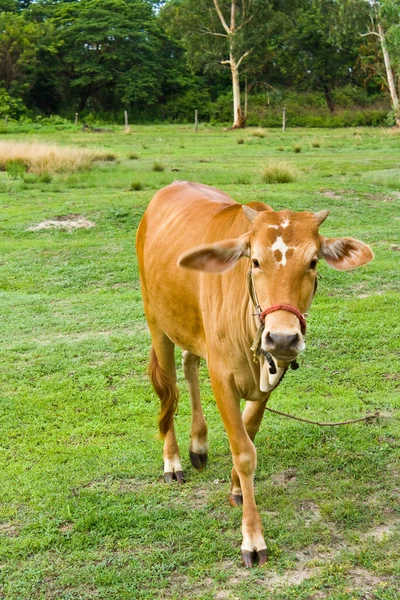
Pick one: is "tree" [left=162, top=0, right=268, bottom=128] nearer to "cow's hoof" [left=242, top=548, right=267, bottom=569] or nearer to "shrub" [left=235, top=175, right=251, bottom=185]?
"shrub" [left=235, top=175, right=251, bottom=185]

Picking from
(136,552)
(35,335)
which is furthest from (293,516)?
(35,335)

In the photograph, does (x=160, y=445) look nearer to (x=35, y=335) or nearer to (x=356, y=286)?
(x=35, y=335)

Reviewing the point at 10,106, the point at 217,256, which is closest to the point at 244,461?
the point at 217,256

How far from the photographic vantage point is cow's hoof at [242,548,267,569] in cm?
369

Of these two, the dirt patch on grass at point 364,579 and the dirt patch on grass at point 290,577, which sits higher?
the dirt patch on grass at point 364,579

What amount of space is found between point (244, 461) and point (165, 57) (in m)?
49.7

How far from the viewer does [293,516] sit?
13.4 ft

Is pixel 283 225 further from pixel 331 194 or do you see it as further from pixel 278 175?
pixel 278 175

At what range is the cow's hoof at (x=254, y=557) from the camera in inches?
145

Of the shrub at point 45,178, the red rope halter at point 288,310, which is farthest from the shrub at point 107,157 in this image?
the red rope halter at point 288,310

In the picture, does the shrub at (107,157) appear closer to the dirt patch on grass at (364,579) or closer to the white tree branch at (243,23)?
the dirt patch on grass at (364,579)

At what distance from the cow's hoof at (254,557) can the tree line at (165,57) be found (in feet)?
125

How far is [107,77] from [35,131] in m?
13.5

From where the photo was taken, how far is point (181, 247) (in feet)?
15.4
